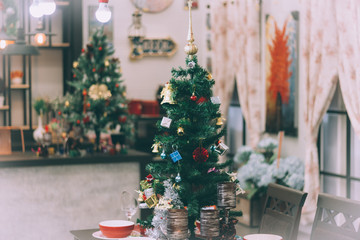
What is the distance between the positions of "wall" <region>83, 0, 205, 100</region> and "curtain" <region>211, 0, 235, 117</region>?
1.03 metres

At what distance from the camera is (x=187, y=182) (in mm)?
2998

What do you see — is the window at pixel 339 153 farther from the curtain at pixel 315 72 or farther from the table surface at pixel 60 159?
the table surface at pixel 60 159

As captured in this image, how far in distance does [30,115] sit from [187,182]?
17.5 feet

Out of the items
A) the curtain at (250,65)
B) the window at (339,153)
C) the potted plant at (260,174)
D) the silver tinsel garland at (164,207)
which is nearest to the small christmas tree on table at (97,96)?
the potted plant at (260,174)

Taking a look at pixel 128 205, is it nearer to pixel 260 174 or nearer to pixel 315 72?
pixel 315 72

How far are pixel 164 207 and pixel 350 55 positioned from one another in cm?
279

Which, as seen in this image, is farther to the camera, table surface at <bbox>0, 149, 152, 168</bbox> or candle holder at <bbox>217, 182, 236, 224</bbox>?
table surface at <bbox>0, 149, 152, 168</bbox>

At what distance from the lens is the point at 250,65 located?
690 centimetres

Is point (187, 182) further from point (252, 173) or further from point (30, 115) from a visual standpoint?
point (30, 115)

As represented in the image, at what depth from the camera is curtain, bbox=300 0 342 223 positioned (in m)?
5.30

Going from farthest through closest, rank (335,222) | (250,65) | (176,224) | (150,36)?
(150,36)
(250,65)
(335,222)
(176,224)

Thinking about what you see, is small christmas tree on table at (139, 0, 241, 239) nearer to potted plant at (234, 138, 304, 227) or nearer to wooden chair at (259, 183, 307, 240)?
wooden chair at (259, 183, 307, 240)

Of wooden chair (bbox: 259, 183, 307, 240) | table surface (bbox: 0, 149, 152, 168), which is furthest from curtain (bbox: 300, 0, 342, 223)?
wooden chair (bbox: 259, 183, 307, 240)

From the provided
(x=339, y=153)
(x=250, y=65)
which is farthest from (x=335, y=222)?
(x=250, y=65)
